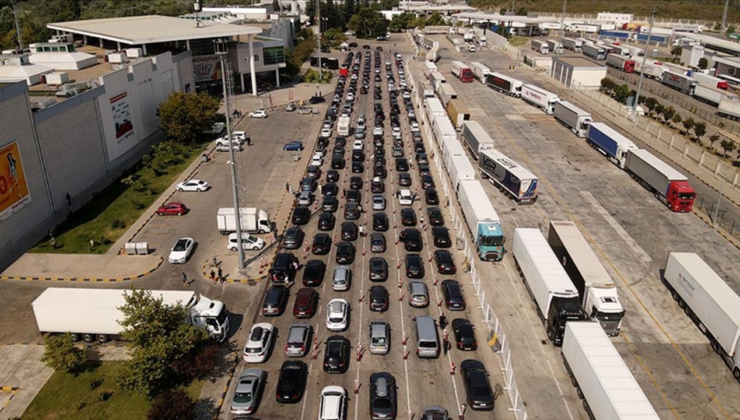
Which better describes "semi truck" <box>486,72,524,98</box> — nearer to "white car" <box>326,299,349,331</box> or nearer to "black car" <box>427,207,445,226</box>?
"black car" <box>427,207,445,226</box>

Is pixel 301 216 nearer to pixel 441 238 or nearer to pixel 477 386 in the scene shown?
pixel 441 238

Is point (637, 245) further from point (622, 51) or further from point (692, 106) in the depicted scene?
point (622, 51)

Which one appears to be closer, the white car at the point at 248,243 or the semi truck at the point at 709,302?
the semi truck at the point at 709,302

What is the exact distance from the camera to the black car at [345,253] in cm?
4266

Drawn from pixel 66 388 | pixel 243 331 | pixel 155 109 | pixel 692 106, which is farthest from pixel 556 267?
pixel 692 106

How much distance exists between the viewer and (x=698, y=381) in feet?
102

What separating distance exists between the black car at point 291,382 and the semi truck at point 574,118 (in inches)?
2299

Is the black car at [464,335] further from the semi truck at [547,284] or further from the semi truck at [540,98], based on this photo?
the semi truck at [540,98]

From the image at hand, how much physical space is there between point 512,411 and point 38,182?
44.0m

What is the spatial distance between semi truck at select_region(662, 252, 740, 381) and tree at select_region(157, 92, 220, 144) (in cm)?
5581

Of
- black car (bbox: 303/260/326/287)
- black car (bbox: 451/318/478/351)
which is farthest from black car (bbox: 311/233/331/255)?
black car (bbox: 451/318/478/351)

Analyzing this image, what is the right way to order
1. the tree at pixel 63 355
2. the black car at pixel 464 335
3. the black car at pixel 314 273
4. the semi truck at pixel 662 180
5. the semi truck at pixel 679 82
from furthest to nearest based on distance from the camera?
the semi truck at pixel 679 82, the semi truck at pixel 662 180, the black car at pixel 314 273, the black car at pixel 464 335, the tree at pixel 63 355

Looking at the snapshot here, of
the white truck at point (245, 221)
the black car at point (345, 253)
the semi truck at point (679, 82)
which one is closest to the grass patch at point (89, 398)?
the black car at point (345, 253)

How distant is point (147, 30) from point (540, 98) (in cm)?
6221
